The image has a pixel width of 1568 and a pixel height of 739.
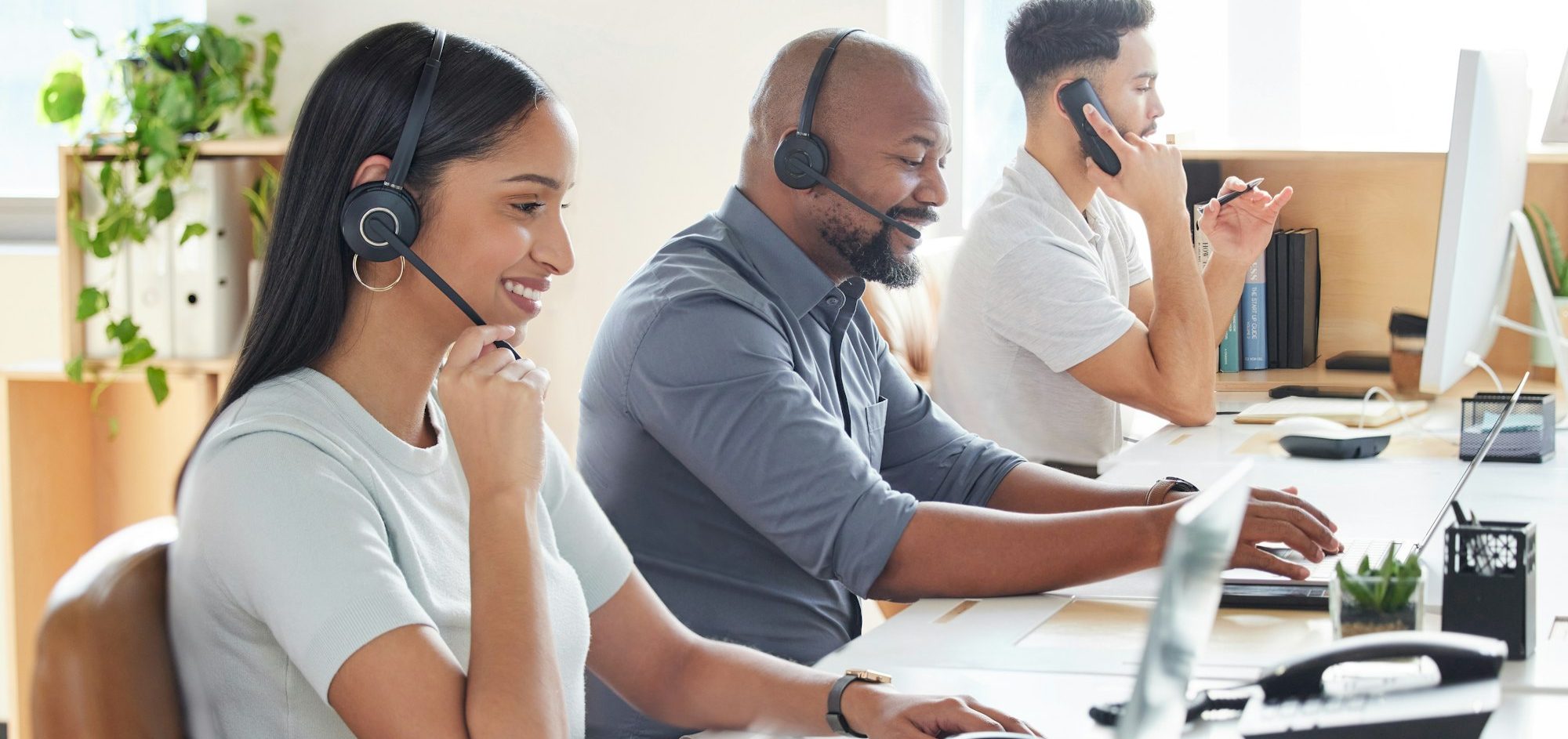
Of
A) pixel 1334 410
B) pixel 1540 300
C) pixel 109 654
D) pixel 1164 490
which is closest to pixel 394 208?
pixel 109 654

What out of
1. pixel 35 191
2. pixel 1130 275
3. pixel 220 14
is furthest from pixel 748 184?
pixel 35 191

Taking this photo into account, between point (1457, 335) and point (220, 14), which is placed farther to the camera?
point (220, 14)

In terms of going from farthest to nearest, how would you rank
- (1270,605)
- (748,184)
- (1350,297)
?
1. (1350,297)
2. (748,184)
3. (1270,605)

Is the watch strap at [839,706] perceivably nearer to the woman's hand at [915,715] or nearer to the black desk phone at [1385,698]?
the woman's hand at [915,715]

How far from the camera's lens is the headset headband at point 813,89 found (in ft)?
5.19

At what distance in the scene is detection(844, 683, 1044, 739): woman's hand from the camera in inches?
37.1

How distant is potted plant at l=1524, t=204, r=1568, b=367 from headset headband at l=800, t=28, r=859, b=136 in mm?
1546

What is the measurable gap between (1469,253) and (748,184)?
835mm

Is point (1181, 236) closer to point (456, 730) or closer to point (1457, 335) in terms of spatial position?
point (1457, 335)

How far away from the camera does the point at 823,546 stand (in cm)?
134

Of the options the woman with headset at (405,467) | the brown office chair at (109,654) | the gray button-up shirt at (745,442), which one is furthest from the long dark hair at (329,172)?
the gray button-up shirt at (745,442)

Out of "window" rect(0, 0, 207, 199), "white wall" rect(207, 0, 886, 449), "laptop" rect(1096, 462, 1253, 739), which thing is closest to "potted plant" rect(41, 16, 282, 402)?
"white wall" rect(207, 0, 886, 449)

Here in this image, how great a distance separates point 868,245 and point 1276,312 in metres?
1.30

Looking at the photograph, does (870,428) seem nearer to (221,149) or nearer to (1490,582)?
(1490,582)
